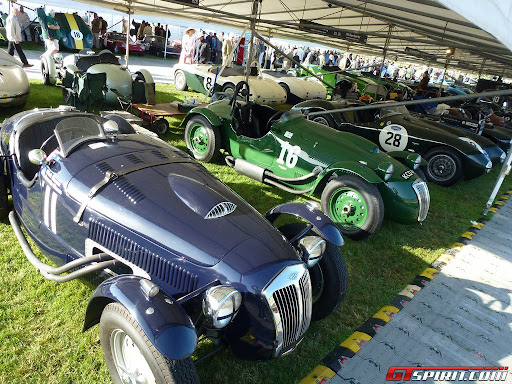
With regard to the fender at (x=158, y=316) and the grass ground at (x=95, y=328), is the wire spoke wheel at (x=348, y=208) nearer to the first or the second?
the grass ground at (x=95, y=328)

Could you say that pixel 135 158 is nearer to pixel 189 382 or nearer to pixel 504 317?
pixel 189 382

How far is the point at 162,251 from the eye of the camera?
251 cm

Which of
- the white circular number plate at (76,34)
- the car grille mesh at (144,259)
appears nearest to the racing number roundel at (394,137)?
the car grille mesh at (144,259)

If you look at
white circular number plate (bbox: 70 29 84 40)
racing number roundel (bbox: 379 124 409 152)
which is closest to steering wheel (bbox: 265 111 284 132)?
racing number roundel (bbox: 379 124 409 152)

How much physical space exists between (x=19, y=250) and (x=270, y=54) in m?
23.8

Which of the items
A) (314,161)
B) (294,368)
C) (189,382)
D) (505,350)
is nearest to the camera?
(189,382)

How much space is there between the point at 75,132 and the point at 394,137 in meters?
6.53

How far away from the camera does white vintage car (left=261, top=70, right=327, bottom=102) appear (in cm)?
1292

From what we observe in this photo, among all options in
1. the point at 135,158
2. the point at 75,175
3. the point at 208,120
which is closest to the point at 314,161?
the point at 208,120

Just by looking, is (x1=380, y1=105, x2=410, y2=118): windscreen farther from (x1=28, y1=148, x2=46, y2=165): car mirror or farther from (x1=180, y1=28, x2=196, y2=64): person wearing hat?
(x1=180, y1=28, x2=196, y2=64): person wearing hat

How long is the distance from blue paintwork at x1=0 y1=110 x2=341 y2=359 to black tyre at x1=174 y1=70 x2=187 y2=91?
9718 millimetres

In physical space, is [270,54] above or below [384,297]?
A: above

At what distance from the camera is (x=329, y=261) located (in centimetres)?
308

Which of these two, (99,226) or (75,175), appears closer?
(99,226)
